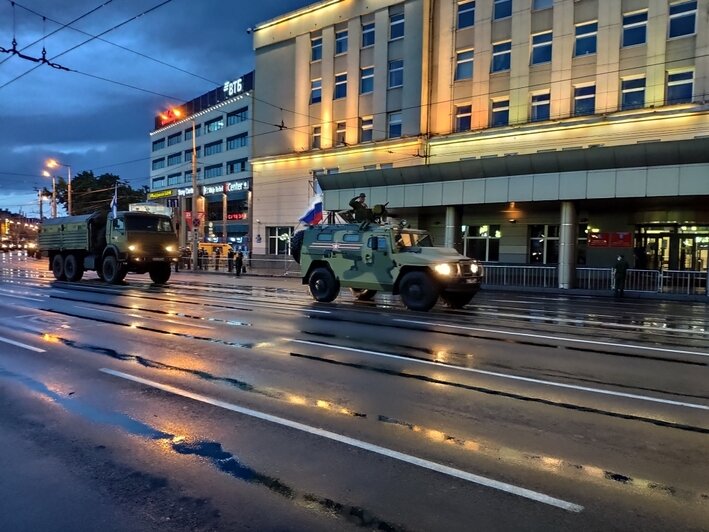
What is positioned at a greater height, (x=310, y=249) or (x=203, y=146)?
(x=203, y=146)

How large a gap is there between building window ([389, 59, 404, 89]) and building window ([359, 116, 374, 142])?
2.61 metres

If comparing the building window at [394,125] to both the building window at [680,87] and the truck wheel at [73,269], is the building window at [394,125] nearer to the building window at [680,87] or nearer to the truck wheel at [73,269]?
the building window at [680,87]

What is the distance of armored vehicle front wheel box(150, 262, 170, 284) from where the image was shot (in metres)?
23.2

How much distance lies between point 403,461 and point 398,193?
26159 millimetres

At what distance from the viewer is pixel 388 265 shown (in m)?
14.8

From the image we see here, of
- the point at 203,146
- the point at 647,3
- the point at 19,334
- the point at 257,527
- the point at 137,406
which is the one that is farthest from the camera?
the point at 203,146

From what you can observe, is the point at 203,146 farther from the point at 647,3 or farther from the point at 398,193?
the point at 647,3

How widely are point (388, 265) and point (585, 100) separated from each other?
19.4m

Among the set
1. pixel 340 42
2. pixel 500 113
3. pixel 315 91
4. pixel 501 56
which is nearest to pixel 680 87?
pixel 500 113

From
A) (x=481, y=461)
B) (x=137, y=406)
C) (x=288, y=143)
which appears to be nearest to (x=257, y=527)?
(x=481, y=461)

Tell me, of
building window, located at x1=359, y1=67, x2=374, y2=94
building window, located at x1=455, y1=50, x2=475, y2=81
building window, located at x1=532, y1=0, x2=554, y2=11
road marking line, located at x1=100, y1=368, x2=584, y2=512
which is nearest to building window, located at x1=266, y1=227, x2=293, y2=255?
building window, located at x1=359, y1=67, x2=374, y2=94

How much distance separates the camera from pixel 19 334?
9766 mm

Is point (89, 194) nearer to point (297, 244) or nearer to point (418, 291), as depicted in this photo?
point (297, 244)

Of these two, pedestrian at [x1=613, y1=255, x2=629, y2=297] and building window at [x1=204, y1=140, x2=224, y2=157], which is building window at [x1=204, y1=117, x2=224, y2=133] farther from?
pedestrian at [x1=613, y1=255, x2=629, y2=297]
